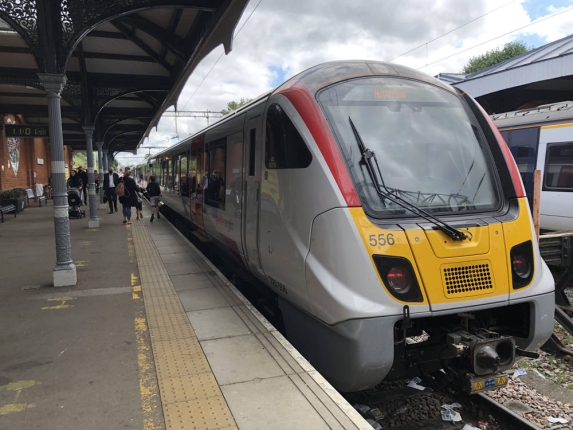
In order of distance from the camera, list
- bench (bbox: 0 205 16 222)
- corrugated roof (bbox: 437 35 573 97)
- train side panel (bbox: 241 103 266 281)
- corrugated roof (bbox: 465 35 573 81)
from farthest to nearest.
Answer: corrugated roof (bbox: 465 35 573 81)
corrugated roof (bbox: 437 35 573 97)
bench (bbox: 0 205 16 222)
train side panel (bbox: 241 103 266 281)

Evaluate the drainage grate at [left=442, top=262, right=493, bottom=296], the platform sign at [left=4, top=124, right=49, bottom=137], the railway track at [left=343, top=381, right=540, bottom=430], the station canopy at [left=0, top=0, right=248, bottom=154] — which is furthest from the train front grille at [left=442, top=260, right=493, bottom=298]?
the platform sign at [left=4, top=124, right=49, bottom=137]

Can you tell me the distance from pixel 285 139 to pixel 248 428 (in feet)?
7.73

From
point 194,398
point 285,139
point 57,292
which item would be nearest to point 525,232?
point 285,139

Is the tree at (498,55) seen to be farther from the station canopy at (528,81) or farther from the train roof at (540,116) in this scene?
the train roof at (540,116)

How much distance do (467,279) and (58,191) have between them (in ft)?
18.6

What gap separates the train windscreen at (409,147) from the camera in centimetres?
353

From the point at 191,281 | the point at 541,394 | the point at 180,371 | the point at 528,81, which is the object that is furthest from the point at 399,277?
the point at 528,81

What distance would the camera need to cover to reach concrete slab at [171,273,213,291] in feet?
19.9

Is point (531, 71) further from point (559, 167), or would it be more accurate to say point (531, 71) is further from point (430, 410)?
point (430, 410)

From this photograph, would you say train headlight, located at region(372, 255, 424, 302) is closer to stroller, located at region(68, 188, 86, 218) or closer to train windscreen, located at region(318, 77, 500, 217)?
train windscreen, located at region(318, 77, 500, 217)

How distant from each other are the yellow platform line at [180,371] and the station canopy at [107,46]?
3.93 m

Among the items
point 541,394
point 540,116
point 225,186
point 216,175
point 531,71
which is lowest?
point 541,394

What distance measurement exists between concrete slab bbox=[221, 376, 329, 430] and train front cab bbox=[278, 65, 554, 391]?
0.47 metres

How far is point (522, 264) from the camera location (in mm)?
3551
